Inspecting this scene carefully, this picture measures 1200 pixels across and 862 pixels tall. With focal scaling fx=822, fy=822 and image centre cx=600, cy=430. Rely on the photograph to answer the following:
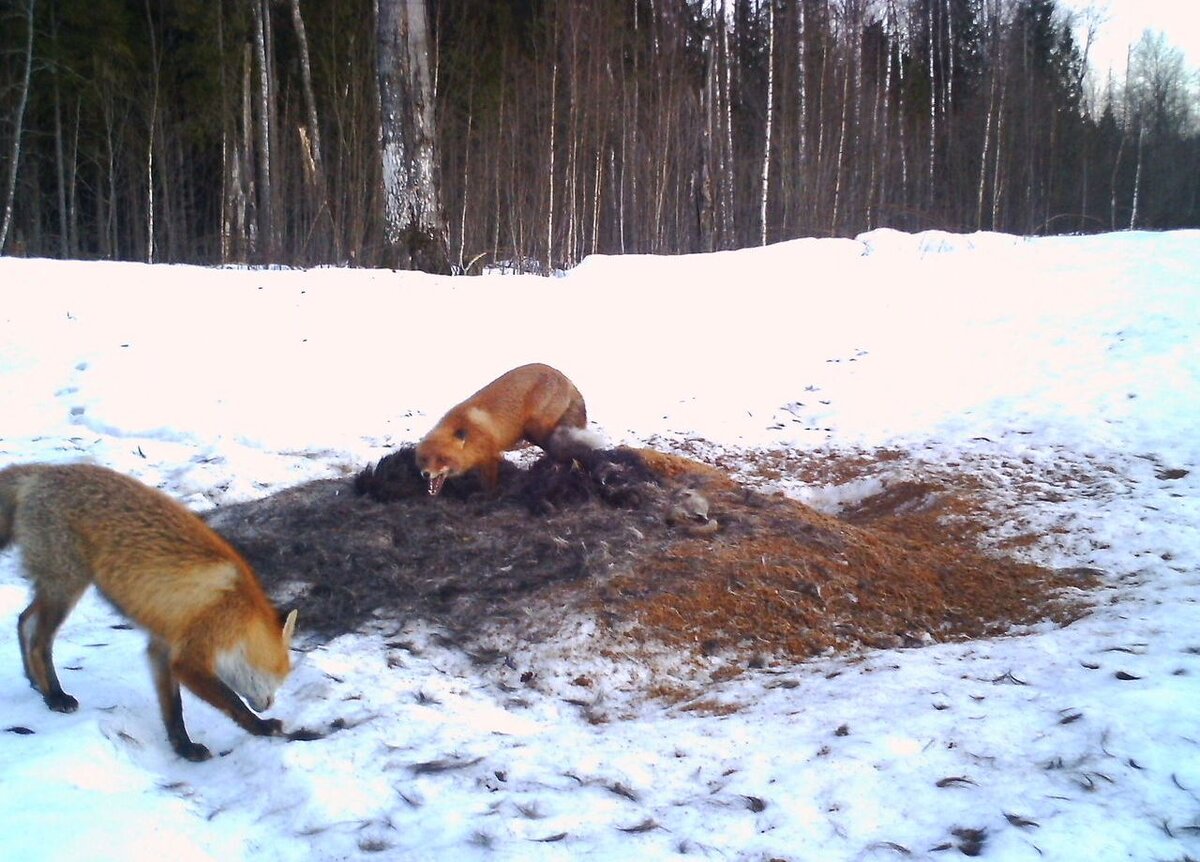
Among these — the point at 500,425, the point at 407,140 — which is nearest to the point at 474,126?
the point at 407,140

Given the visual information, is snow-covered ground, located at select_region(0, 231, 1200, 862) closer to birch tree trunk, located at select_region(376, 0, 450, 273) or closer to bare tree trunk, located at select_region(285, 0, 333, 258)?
birch tree trunk, located at select_region(376, 0, 450, 273)

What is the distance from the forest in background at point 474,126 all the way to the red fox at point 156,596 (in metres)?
15.2

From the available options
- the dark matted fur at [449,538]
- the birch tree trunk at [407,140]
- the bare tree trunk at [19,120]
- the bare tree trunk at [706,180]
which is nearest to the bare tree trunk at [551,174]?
the bare tree trunk at [706,180]

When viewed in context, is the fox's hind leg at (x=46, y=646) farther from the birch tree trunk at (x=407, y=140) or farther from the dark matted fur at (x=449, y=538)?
the birch tree trunk at (x=407, y=140)

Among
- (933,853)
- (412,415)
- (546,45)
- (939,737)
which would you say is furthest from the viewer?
(546,45)

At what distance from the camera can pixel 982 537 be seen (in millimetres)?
5492

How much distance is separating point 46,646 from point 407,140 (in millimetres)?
11147

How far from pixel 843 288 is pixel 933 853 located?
10.3 metres

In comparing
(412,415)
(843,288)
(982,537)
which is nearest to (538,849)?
(982,537)

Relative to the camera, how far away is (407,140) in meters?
12.9

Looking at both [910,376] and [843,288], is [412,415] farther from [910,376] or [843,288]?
[843,288]

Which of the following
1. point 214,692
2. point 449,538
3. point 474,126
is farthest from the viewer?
point 474,126

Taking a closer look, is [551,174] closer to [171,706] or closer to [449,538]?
[449,538]

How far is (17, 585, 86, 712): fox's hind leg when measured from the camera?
316cm
